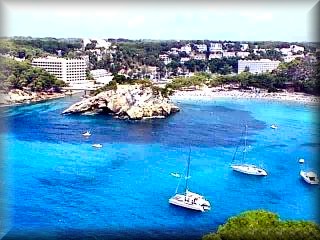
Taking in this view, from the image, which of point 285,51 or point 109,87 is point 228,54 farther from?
point 109,87

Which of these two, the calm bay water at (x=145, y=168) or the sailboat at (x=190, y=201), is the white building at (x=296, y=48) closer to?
the calm bay water at (x=145, y=168)

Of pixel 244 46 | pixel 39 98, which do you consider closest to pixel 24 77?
pixel 39 98

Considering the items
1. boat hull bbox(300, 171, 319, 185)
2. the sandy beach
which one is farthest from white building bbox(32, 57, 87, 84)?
boat hull bbox(300, 171, 319, 185)

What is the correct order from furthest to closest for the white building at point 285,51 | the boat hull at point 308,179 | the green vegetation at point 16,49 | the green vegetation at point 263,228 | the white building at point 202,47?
the white building at point 202,47
the white building at point 285,51
the boat hull at point 308,179
the green vegetation at point 16,49
the green vegetation at point 263,228

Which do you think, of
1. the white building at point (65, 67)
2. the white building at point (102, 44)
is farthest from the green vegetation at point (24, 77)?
the white building at point (102, 44)

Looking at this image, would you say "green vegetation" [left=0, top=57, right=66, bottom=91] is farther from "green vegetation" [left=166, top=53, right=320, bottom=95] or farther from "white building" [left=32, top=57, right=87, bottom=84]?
"green vegetation" [left=166, top=53, right=320, bottom=95]

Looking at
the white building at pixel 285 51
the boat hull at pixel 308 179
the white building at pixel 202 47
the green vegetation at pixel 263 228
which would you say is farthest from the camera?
the white building at pixel 202 47

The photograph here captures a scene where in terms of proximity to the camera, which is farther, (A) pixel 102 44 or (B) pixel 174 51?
(B) pixel 174 51
